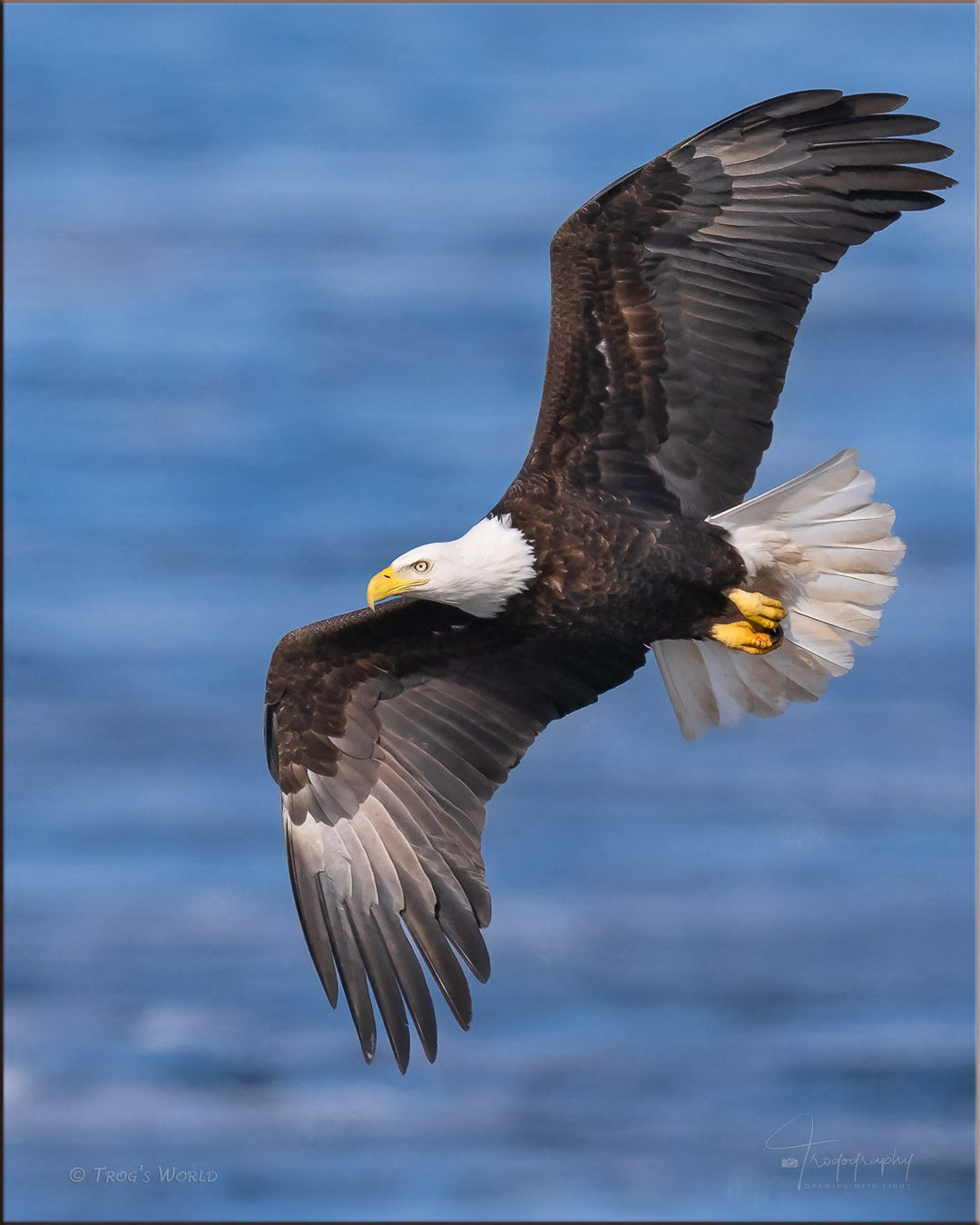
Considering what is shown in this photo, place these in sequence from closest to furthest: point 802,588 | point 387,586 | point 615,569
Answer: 1. point 615,569
2. point 387,586
3. point 802,588

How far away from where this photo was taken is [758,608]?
8.42m

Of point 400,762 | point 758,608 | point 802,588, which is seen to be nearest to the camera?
point 758,608

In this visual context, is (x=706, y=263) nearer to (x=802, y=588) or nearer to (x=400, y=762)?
(x=802, y=588)

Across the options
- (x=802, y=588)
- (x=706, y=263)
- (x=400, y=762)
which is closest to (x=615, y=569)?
(x=802, y=588)

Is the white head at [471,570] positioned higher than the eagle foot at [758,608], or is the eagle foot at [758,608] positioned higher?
the white head at [471,570]

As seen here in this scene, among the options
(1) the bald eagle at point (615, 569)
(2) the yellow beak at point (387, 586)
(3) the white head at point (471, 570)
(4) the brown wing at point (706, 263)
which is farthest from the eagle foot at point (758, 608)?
(2) the yellow beak at point (387, 586)

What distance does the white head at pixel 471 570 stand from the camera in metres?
8.12

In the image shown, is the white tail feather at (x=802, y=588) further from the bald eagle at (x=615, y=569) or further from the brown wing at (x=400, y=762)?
the brown wing at (x=400, y=762)

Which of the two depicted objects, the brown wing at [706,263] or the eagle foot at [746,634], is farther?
the eagle foot at [746,634]

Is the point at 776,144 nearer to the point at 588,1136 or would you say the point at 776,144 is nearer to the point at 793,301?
the point at 793,301

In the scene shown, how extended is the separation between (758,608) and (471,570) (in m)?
1.10

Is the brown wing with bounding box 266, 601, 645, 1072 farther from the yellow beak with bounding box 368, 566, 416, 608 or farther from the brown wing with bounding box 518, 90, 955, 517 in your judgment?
the brown wing with bounding box 518, 90, 955, 517

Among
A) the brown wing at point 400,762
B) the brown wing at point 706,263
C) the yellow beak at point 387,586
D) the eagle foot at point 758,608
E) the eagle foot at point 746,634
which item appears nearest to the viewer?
the brown wing at point 706,263

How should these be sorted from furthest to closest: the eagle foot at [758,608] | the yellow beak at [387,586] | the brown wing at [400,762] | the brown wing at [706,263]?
the brown wing at [400,762] < the eagle foot at [758,608] < the yellow beak at [387,586] < the brown wing at [706,263]
